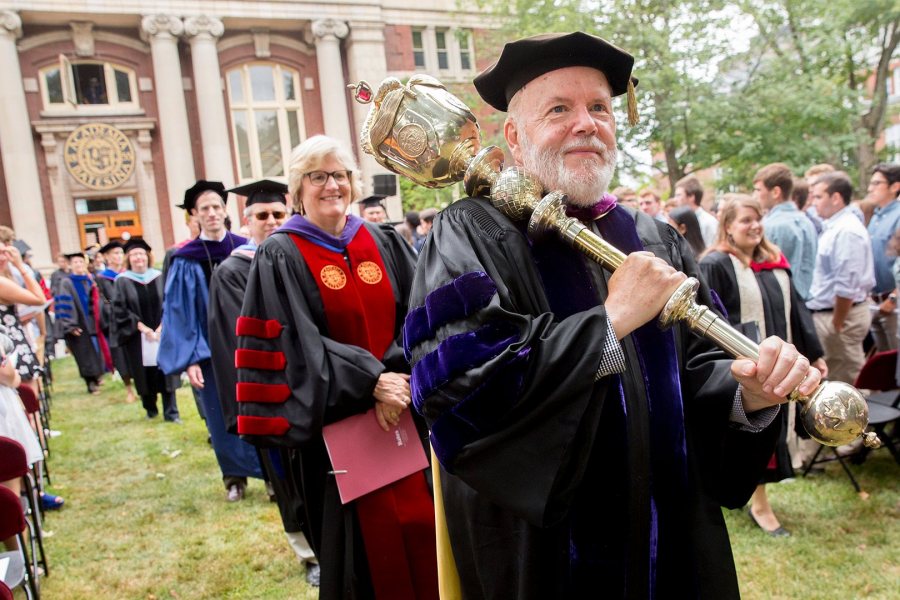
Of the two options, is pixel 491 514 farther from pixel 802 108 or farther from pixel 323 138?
pixel 802 108

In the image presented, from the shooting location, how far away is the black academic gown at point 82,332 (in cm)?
991

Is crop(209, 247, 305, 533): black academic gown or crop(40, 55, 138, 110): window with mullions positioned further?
crop(40, 55, 138, 110): window with mullions

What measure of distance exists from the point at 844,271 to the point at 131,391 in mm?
8915

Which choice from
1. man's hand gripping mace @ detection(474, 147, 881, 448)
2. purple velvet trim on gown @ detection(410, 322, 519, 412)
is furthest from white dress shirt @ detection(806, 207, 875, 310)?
purple velvet trim on gown @ detection(410, 322, 519, 412)

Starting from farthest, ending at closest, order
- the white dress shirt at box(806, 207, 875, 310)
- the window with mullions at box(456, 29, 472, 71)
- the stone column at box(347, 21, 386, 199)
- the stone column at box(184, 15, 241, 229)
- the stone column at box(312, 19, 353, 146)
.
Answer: the window with mullions at box(456, 29, 472, 71)
the stone column at box(347, 21, 386, 199)
the stone column at box(312, 19, 353, 146)
the stone column at box(184, 15, 241, 229)
the white dress shirt at box(806, 207, 875, 310)

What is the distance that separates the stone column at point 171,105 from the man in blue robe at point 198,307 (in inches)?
637

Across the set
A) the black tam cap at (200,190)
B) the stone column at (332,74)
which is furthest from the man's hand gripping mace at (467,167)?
the stone column at (332,74)

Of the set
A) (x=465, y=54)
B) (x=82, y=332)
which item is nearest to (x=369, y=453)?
(x=82, y=332)

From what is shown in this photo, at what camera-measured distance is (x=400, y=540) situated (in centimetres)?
273

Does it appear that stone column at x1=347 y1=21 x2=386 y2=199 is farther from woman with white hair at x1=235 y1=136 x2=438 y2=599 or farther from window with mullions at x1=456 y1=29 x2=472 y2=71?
woman with white hair at x1=235 y1=136 x2=438 y2=599

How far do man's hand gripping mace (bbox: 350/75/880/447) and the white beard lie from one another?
34 millimetres

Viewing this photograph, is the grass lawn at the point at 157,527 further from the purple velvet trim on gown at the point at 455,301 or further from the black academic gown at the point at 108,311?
the purple velvet trim on gown at the point at 455,301

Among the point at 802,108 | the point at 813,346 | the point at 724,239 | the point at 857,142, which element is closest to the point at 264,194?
the point at 724,239

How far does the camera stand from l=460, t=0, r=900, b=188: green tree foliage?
43.7ft
